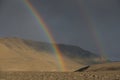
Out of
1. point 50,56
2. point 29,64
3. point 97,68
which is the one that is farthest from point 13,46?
point 97,68

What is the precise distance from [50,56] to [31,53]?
55.6 ft

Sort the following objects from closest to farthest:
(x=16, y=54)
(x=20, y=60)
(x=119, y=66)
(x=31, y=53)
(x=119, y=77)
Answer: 1. (x=119, y=77)
2. (x=119, y=66)
3. (x=20, y=60)
4. (x=16, y=54)
5. (x=31, y=53)

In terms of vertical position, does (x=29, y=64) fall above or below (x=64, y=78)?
above

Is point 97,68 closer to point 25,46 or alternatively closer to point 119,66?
point 119,66

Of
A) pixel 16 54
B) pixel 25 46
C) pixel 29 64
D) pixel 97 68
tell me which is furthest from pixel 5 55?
pixel 97 68

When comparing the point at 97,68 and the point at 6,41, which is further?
the point at 6,41

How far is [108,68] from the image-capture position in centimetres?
2023

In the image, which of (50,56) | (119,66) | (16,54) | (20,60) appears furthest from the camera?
(50,56)

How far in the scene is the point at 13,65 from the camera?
138 metres

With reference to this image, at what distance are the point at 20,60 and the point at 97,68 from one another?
13490 cm

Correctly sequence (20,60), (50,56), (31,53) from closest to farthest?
(20,60) < (31,53) < (50,56)

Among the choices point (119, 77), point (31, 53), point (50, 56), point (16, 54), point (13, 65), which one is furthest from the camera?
point (50, 56)

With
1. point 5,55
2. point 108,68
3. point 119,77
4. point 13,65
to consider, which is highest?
point 5,55

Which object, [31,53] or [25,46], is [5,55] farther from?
[25,46]
